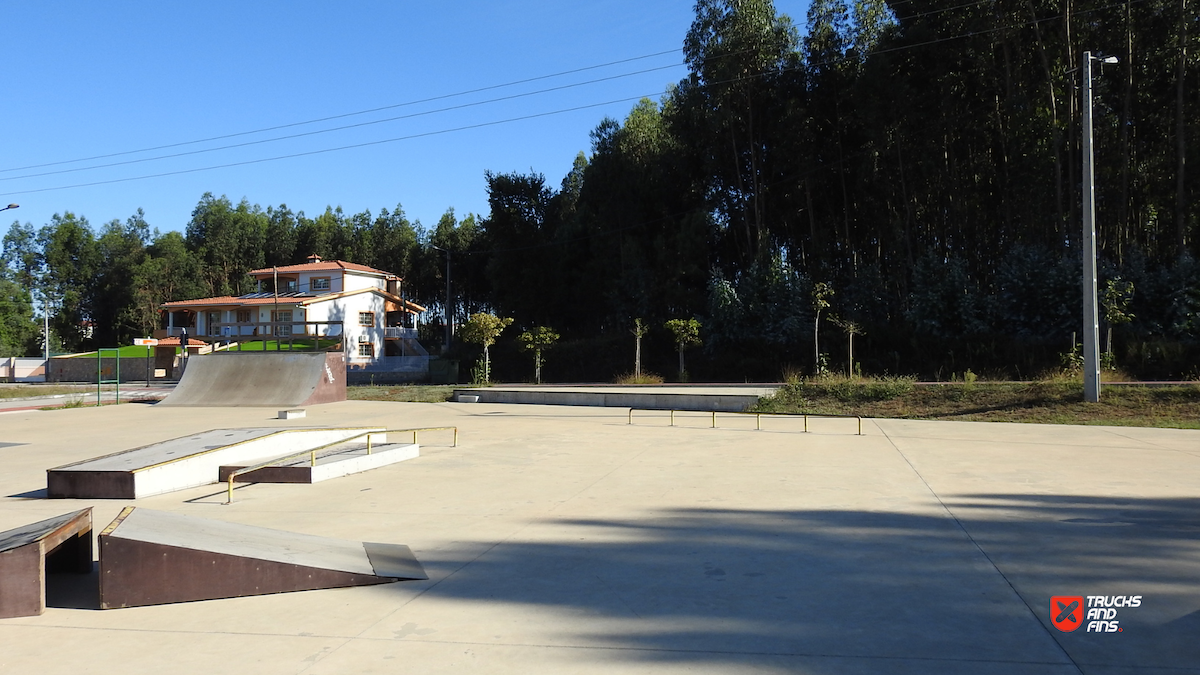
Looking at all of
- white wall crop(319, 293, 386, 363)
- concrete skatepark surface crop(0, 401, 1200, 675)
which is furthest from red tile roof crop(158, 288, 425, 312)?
concrete skatepark surface crop(0, 401, 1200, 675)

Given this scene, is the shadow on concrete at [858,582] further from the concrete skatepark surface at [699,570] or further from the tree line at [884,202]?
the tree line at [884,202]

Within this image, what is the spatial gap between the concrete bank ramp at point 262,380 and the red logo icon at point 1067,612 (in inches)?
868

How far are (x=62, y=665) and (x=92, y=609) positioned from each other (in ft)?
3.45

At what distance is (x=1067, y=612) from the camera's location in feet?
14.7

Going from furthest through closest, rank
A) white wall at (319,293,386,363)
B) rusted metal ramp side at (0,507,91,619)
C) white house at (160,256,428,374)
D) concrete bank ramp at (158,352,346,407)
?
white wall at (319,293,386,363) < white house at (160,256,428,374) < concrete bank ramp at (158,352,346,407) < rusted metal ramp side at (0,507,91,619)

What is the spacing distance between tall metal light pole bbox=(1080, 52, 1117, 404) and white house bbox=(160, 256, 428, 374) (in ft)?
124

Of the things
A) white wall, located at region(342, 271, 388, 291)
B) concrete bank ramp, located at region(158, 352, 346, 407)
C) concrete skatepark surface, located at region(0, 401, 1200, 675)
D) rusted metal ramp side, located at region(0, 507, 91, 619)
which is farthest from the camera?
white wall, located at region(342, 271, 388, 291)

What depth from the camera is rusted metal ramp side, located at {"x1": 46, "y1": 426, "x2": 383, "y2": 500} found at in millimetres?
8445

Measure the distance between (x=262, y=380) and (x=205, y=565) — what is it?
2189cm

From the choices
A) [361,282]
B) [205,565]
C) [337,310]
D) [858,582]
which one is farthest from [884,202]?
[361,282]

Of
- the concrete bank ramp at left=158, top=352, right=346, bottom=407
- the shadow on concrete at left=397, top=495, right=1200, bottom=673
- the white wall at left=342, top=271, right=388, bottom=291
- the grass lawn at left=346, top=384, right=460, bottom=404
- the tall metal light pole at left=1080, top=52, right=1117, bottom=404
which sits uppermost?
the white wall at left=342, top=271, right=388, bottom=291

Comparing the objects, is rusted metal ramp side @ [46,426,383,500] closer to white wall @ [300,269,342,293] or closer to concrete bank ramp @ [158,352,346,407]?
concrete bank ramp @ [158,352,346,407]

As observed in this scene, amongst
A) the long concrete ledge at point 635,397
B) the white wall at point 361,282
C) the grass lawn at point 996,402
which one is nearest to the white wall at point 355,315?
the white wall at point 361,282

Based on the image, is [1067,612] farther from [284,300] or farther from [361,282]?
[361,282]
